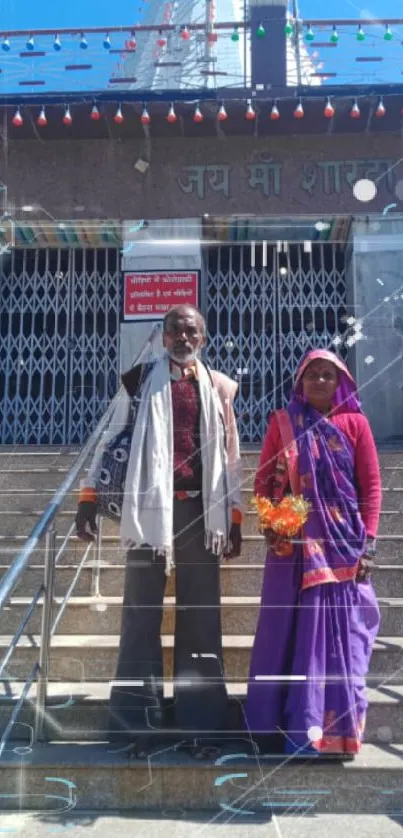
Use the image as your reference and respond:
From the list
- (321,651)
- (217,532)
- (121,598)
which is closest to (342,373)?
(217,532)

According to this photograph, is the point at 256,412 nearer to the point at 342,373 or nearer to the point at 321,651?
the point at 342,373

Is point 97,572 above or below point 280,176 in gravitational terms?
below

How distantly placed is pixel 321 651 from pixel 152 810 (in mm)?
680

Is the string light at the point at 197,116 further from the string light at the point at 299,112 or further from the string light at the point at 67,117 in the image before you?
the string light at the point at 67,117

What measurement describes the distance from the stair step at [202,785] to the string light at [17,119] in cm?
278

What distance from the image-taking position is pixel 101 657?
2.62 m

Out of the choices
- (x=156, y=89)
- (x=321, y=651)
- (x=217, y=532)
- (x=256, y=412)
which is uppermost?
(x=156, y=89)

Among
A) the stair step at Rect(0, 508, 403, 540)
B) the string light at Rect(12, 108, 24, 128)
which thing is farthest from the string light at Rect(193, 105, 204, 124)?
the stair step at Rect(0, 508, 403, 540)

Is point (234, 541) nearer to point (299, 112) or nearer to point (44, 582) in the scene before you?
point (44, 582)

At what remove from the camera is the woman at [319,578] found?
86.9 inches

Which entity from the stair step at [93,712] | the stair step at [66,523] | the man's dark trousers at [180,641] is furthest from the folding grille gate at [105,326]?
the stair step at [93,712]

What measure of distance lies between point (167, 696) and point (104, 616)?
1.84 ft

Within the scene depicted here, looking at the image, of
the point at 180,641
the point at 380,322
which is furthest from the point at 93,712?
the point at 380,322

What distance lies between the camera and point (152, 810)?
2.09 m
